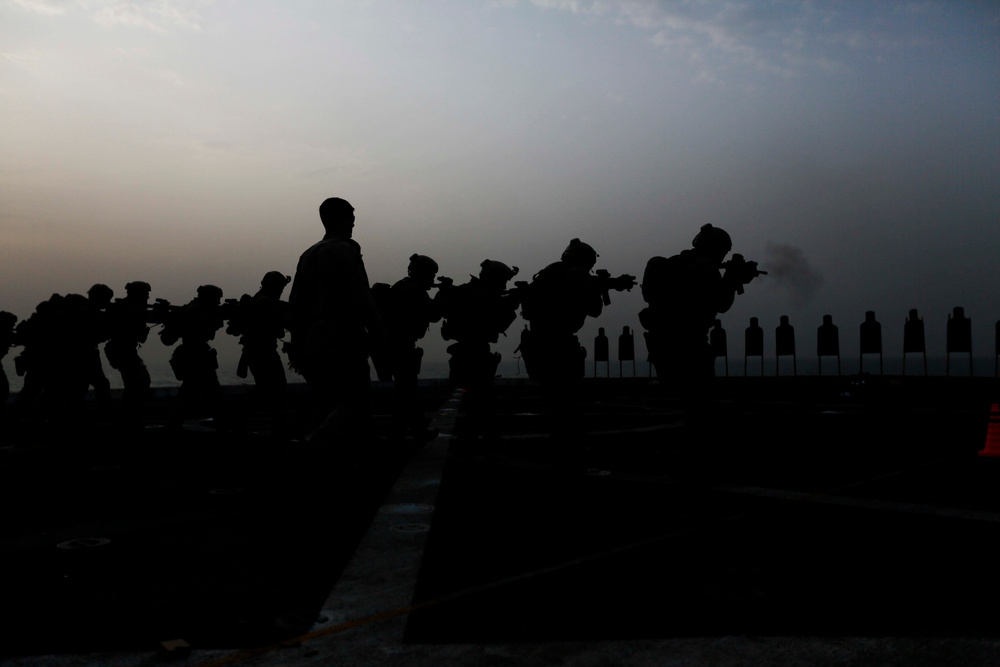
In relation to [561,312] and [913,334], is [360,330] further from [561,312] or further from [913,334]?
[913,334]

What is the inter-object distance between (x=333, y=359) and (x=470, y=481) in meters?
2.34

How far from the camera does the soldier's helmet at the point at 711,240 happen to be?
7305 millimetres

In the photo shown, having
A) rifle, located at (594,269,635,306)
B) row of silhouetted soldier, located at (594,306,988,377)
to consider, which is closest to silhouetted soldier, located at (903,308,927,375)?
row of silhouetted soldier, located at (594,306,988,377)

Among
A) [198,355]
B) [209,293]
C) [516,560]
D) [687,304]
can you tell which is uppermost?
[209,293]

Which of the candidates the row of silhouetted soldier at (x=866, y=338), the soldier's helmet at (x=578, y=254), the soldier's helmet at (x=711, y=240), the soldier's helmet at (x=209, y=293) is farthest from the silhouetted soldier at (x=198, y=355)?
the row of silhouetted soldier at (x=866, y=338)

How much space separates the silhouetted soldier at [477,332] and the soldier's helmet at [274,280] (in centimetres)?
237

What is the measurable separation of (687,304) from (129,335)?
7.80m

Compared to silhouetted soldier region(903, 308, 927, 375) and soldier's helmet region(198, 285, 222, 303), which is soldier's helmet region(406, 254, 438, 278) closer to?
soldier's helmet region(198, 285, 222, 303)

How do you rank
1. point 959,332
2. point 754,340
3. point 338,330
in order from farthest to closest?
point 754,340, point 959,332, point 338,330

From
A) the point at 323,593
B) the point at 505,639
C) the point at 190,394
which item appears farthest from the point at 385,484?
the point at 190,394

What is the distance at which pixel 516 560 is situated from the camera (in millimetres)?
4242

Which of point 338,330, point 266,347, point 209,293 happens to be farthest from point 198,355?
point 338,330

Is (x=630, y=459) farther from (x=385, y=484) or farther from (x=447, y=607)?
(x=447, y=607)

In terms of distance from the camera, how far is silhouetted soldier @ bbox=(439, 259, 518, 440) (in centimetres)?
911
